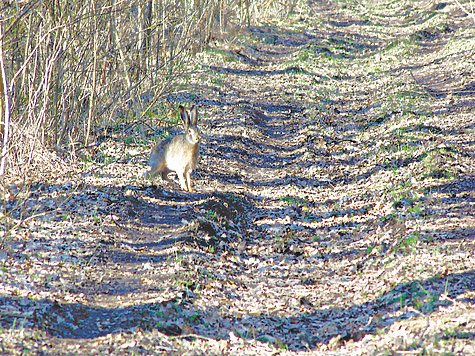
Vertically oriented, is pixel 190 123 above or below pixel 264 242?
above

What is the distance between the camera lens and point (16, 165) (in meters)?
9.23

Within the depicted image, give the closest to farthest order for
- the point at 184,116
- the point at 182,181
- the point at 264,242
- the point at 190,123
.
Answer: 1. the point at 264,242
2. the point at 184,116
3. the point at 190,123
4. the point at 182,181

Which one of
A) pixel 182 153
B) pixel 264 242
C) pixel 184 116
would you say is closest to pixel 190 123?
pixel 184 116

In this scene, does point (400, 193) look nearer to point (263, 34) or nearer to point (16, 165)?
point (16, 165)

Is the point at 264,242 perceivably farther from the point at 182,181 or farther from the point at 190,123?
the point at 190,123

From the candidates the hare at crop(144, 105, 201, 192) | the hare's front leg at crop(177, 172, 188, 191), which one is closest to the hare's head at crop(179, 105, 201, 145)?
the hare at crop(144, 105, 201, 192)

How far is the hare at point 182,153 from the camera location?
10.2 m

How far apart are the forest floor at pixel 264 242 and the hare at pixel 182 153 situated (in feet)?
1.33

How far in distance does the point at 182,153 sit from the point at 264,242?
292 centimetres

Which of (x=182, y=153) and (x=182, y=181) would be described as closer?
(x=182, y=153)

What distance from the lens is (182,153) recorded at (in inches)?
408

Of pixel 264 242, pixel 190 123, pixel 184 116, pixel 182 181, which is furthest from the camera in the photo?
pixel 182 181

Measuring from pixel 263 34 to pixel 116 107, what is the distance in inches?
855

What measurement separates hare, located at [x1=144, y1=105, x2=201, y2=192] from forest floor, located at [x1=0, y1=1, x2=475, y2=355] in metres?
0.41
